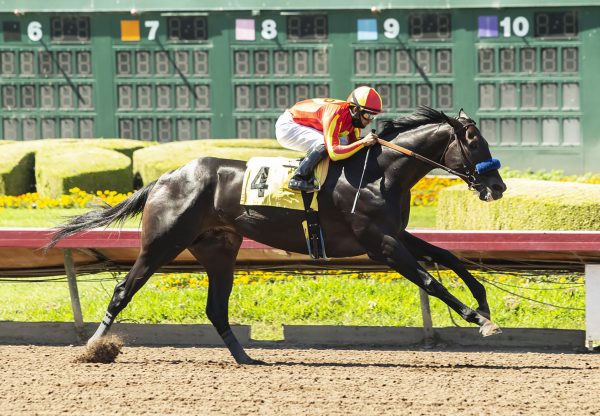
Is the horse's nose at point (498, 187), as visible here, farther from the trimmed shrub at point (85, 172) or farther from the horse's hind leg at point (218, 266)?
the trimmed shrub at point (85, 172)

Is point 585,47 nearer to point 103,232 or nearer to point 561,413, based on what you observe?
point 103,232

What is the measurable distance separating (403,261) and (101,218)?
2130 mm

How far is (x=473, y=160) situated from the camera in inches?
309

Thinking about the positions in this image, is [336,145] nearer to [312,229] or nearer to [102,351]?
[312,229]

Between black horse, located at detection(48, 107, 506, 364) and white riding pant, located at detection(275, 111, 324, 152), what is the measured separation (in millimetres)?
308

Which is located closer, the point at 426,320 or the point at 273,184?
the point at 273,184

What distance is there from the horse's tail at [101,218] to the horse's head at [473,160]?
205cm

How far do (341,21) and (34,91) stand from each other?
13.4ft

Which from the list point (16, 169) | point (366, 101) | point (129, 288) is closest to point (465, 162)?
point (366, 101)

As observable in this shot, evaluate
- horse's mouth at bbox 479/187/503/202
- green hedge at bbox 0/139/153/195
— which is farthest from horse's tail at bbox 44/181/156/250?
green hedge at bbox 0/139/153/195

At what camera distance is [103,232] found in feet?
28.6

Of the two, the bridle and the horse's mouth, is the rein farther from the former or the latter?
the horse's mouth

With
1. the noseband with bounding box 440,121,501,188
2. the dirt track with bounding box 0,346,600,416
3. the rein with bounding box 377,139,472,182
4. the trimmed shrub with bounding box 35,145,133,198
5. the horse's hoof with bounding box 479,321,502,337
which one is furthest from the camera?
the trimmed shrub with bounding box 35,145,133,198

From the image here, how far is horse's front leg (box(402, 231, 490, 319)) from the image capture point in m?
7.68
